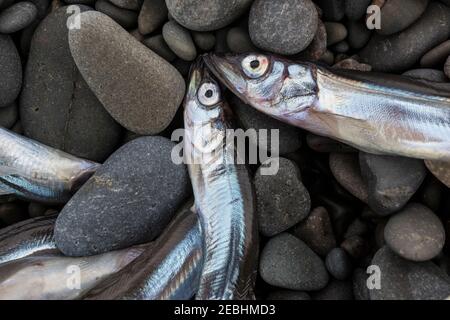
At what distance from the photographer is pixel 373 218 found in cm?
291

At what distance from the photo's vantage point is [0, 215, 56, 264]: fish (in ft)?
9.43

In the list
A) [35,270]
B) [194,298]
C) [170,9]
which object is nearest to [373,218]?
[194,298]

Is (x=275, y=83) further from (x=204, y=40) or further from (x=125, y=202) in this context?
Answer: (x=125, y=202)

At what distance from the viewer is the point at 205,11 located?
8.91 feet

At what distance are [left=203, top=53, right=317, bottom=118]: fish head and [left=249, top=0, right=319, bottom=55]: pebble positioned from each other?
0.32 feet

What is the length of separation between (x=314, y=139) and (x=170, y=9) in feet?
3.60

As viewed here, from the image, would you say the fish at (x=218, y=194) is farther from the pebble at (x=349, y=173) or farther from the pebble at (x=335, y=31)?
the pebble at (x=335, y=31)

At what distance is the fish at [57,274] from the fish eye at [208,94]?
0.91 metres

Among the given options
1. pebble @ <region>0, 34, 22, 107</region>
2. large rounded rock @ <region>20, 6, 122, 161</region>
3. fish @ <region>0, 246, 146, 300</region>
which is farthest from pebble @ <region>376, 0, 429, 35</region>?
pebble @ <region>0, 34, 22, 107</region>

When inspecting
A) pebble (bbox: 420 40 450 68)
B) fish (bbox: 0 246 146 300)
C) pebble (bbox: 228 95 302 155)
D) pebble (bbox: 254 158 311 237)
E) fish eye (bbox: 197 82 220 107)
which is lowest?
fish (bbox: 0 246 146 300)

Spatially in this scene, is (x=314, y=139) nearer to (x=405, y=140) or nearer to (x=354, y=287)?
(x=405, y=140)

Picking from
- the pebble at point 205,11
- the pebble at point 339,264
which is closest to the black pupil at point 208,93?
the pebble at point 205,11

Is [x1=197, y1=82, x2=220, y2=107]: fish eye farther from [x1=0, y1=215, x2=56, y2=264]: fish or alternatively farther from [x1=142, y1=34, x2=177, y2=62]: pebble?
[x1=0, y1=215, x2=56, y2=264]: fish

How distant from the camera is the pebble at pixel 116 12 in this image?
3.02m
